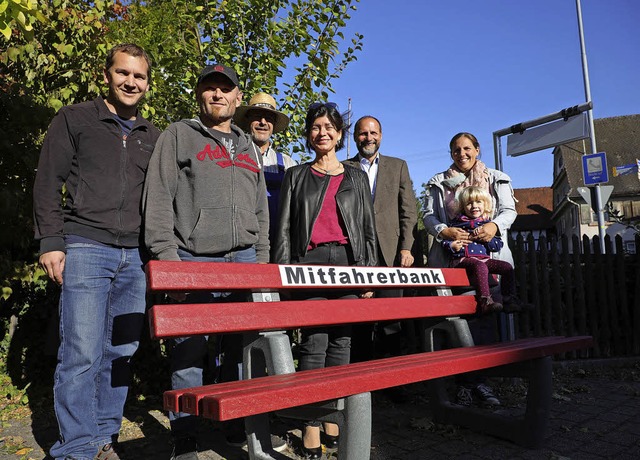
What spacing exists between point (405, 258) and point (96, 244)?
2405 millimetres

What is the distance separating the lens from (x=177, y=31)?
6.16 metres

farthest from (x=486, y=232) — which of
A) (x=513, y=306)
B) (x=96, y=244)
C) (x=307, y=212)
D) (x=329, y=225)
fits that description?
(x=96, y=244)

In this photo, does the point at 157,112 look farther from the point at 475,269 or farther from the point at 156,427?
the point at 475,269

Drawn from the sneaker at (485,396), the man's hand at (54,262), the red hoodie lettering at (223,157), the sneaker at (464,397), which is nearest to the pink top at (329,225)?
the red hoodie lettering at (223,157)

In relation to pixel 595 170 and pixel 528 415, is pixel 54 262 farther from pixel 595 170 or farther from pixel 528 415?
pixel 595 170

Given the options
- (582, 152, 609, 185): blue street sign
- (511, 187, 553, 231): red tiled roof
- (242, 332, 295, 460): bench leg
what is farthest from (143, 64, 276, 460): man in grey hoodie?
(511, 187, 553, 231): red tiled roof

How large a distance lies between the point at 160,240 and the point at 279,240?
33.6 inches

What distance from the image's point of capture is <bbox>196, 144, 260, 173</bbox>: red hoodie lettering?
3084 mm

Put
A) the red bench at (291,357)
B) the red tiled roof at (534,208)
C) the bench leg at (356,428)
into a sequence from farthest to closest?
1. the red tiled roof at (534,208)
2. the bench leg at (356,428)
3. the red bench at (291,357)

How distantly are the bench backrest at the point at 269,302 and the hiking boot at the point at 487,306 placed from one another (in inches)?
19.0

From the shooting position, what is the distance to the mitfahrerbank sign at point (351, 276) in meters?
2.74

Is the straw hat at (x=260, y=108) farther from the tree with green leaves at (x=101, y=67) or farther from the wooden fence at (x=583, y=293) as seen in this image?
the wooden fence at (x=583, y=293)

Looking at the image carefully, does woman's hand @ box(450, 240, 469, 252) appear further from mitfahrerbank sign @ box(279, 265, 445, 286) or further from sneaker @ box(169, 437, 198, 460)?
sneaker @ box(169, 437, 198, 460)

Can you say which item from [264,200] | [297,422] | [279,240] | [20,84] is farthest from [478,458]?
[20,84]
